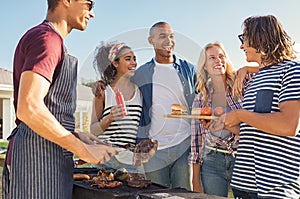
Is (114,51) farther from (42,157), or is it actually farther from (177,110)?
(42,157)

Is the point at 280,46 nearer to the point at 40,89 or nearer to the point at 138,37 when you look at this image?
the point at 138,37

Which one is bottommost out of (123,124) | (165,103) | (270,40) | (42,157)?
(42,157)

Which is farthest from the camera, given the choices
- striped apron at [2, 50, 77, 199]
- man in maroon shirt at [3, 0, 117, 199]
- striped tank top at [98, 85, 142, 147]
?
striped tank top at [98, 85, 142, 147]

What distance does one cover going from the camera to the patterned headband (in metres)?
1.88

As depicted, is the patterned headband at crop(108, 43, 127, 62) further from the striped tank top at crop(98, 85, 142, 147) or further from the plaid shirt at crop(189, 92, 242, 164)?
the plaid shirt at crop(189, 92, 242, 164)

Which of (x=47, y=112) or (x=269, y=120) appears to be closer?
(x=47, y=112)

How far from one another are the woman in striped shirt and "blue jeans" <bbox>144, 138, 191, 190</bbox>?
1.78 ft

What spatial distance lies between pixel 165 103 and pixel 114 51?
1.42ft

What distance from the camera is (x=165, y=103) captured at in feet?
7.13

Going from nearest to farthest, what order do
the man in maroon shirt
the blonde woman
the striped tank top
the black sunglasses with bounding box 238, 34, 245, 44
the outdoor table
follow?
the man in maroon shirt, the outdoor table, the black sunglasses with bounding box 238, 34, 245, 44, the striped tank top, the blonde woman

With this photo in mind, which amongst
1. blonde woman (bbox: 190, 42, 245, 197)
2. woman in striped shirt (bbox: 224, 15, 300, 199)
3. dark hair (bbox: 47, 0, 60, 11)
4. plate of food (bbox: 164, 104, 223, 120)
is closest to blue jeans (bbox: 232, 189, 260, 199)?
woman in striped shirt (bbox: 224, 15, 300, 199)

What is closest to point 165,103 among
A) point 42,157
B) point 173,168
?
point 173,168

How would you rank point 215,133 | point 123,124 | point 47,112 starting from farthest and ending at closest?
point 215,133
point 123,124
point 47,112

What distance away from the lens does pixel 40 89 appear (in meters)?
1.35
